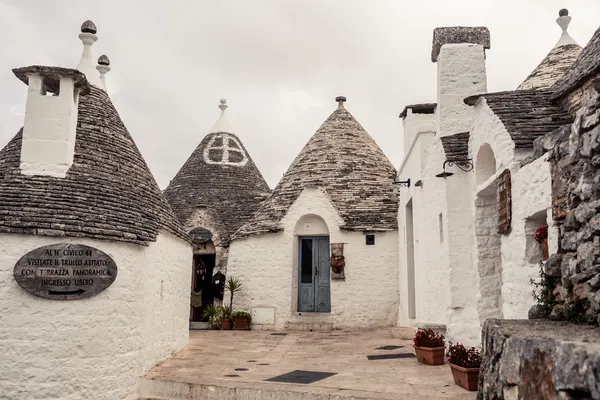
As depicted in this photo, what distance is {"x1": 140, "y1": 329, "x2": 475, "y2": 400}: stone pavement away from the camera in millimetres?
6000

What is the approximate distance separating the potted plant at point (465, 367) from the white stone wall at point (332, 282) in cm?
718

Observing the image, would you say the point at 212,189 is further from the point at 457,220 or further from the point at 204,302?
the point at 457,220

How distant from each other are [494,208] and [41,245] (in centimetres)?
601

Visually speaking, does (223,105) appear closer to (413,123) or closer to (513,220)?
(413,123)

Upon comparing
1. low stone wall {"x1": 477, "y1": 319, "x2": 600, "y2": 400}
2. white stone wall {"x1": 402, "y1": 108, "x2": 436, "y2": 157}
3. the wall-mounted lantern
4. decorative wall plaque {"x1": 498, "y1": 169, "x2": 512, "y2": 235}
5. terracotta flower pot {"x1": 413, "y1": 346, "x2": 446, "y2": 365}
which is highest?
white stone wall {"x1": 402, "y1": 108, "x2": 436, "y2": 157}

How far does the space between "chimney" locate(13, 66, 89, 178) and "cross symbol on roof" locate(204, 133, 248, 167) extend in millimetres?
10907

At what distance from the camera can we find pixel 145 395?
7.07 m

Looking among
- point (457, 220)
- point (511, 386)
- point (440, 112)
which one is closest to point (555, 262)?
point (511, 386)

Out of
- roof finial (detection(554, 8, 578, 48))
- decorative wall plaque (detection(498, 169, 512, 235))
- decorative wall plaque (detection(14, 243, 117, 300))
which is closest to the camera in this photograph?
decorative wall plaque (detection(498, 169, 512, 235))

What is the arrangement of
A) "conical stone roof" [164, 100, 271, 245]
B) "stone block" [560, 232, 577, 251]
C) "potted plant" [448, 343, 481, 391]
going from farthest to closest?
"conical stone roof" [164, 100, 271, 245] < "potted plant" [448, 343, 481, 391] < "stone block" [560, 232, 577, 251]

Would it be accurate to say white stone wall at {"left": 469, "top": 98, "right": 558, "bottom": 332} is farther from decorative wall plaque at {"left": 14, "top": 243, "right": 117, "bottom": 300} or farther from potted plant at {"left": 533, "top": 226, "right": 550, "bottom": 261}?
decorative wall plaque at {"left": 14, "top": 243, "right": 117, "bottom": 300}

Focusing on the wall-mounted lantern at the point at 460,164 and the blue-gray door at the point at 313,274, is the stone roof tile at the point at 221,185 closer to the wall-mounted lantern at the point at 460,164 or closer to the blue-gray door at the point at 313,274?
the blue-gray door at the point at 313,274

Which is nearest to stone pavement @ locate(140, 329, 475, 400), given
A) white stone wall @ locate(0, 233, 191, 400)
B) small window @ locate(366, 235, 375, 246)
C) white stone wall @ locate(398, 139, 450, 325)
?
white stone wall @ locate(0, 233, 191, 400)

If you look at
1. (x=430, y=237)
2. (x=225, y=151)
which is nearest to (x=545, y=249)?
(x=430, y=237)
